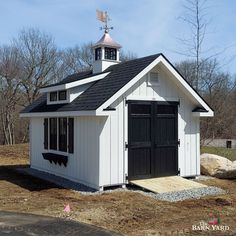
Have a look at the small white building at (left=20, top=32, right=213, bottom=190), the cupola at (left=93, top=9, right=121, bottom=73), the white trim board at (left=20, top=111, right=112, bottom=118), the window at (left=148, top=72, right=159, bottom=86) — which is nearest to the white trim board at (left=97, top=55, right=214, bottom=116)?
the small white building at (left=20, top=32, right=213, bottom=190)

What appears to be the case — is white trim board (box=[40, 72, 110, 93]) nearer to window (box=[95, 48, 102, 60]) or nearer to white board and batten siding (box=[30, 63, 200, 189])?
white board and batten siding (box=[30, 63, 200, 189])

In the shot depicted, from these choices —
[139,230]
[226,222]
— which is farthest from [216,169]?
[139,230]

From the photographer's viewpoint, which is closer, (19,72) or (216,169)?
(216,169)

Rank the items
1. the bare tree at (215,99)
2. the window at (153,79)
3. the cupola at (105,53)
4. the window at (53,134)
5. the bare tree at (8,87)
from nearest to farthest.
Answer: the window at (153,79) → the window at (53,134) → the cupola at (105,53) → the bare tree at (215,99) → the bare tree at (8,87)

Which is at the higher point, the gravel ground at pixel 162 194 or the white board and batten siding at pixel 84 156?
the white board and batten siding at pixel 84 156

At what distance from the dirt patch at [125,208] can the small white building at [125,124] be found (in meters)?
1.05

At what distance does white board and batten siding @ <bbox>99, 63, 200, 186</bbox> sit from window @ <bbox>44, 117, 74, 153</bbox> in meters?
1.84

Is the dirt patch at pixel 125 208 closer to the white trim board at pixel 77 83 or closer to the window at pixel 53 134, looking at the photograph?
the window at pixel 53 134

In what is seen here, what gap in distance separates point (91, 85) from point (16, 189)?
4.24m

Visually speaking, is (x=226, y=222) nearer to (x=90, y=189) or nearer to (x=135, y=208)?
(x=135, y=208)

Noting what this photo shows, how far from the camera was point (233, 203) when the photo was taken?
9672mm

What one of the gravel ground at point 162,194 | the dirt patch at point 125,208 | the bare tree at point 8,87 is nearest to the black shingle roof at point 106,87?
the gravel ground at point 162,194

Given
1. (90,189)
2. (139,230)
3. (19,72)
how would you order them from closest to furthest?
(139,230) < (90,189) < (19,72)

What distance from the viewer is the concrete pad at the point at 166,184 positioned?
36.8 feet
